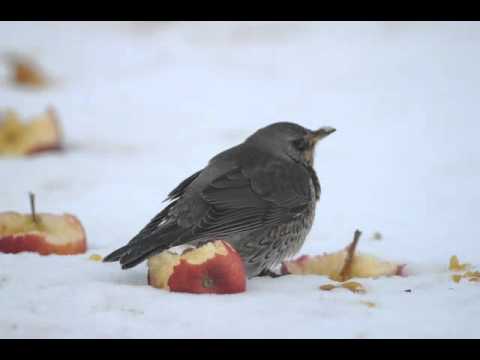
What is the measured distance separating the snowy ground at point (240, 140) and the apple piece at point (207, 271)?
0.10 metres

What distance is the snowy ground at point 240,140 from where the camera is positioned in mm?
4273

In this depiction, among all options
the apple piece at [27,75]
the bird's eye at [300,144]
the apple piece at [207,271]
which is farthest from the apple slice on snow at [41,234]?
the apple piece at [27,75]

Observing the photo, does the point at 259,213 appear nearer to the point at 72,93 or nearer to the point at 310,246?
the point at 310,246

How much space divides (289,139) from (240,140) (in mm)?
3285

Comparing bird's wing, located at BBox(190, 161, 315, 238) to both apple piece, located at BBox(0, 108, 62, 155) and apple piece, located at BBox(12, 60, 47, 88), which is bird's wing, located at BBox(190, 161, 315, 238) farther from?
apple piece, located at BBox(12, 60, 47, 88)

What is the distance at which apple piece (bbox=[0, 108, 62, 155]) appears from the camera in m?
8.65

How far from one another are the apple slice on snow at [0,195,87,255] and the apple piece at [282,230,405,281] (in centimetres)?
141

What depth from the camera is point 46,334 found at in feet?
13.1

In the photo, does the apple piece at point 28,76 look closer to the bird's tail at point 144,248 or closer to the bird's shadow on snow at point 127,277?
the bird's shadow on snow at point 127,277

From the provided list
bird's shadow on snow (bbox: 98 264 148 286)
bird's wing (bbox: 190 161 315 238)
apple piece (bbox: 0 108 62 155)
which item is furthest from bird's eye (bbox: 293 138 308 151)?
apple piece (bbox: 0 108 62 155)

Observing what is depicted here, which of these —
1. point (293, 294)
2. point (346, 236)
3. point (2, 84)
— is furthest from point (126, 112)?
point (293, 294)

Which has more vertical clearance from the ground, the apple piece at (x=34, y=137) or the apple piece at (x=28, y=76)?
the apple piece at (x=28, y=76)

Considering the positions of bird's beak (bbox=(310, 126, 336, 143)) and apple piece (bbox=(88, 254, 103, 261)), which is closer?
apple piece (bbox=(88, 254, 103, 261))

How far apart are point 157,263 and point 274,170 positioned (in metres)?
1.15
